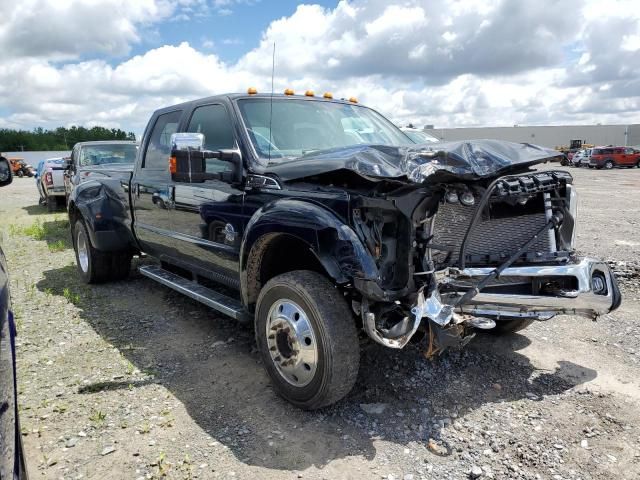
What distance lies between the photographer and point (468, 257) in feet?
10.6

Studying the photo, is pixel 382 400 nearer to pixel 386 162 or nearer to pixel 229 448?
pixel 229 448

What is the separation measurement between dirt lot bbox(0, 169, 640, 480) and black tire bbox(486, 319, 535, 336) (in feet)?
0.32

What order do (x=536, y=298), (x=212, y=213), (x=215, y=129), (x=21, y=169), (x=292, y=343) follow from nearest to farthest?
(x=536, y=298) → (x=292, y=343) → (x=212, y=213) → (x=215, y=129) → (x=21, y=169)

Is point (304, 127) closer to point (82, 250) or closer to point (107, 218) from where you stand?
point (107, 218)

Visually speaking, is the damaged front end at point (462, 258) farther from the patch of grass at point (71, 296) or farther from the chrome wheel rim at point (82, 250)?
the chrome wheel rim at point (82, 250)

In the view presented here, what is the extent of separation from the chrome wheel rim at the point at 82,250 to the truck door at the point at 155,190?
1.14 meters

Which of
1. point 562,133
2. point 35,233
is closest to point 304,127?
point 35,233

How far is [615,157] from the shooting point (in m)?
35.8

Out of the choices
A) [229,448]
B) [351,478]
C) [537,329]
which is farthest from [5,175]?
[537,329]

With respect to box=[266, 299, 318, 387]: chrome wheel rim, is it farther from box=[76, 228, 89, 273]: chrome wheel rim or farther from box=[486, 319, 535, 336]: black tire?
box=[76, 228, 89, 273]: chrome wheel rim

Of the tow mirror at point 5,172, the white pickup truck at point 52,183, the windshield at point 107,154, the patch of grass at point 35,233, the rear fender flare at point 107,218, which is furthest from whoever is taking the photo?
the white pickup truck at point 52,183

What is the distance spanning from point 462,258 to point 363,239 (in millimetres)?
567

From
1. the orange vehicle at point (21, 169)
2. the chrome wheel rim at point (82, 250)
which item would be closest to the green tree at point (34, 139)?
the orange vehicle at point (21, 169)

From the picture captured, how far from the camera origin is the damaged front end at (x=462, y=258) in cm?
282
